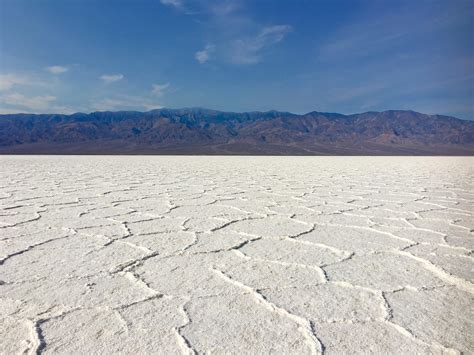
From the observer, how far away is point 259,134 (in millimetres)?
83062

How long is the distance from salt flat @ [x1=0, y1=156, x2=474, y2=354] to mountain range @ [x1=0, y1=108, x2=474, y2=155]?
44029 mm

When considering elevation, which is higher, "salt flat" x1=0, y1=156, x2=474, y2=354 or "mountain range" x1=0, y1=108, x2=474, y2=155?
"salt flat" x1=0, y1=156, x2=474, y2=354

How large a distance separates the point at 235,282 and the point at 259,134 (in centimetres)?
8252

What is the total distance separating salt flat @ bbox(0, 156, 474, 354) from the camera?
0.99m

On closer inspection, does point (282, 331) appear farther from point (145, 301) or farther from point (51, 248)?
point (51, 248)

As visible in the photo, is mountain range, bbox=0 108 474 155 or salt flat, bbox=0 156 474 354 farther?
mountain range, bbox=0 108 474 155

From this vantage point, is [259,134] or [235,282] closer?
[235,282]

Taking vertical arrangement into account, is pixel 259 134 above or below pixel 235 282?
below

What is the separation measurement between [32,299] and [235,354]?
2.49 feet

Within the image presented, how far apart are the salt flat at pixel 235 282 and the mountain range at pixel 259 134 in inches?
1733

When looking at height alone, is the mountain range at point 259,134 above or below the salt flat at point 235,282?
below

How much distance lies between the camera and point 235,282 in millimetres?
1382

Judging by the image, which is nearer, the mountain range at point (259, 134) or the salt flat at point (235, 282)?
the salt flat at point (235, 282)

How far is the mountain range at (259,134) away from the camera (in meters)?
53.8
